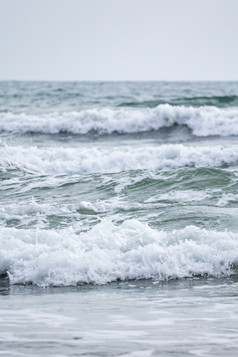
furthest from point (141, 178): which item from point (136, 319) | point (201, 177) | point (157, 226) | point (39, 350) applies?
point (39, 350)

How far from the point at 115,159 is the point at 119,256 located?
8165mm

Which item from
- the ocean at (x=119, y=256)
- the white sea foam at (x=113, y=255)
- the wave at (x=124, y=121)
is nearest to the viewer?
the ocean at (x=119, y=256)

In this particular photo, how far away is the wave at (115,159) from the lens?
47.4 ft

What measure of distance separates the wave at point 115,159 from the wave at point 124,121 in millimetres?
5873

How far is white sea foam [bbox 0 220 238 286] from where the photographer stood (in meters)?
6.50

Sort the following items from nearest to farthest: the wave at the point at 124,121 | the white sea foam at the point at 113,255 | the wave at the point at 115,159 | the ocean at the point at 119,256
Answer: the ocean at the point at 119,256 → the white sea foam at the point at 113,255 → the wave at the point at 115,159 → the wave at the point at 124,121

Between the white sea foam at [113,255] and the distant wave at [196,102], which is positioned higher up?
the distant wave at [196,102]

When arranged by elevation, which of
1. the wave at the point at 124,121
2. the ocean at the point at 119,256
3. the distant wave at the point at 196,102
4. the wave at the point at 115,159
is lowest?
the ocean at the point at 119,256

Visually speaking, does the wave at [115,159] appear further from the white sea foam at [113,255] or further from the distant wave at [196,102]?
the distant wave at [196,102]

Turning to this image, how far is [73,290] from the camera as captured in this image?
241 inches

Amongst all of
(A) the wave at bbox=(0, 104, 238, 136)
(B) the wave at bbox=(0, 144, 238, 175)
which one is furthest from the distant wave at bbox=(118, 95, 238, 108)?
(B) the wave at bbox=(0, 144, 238, 175)

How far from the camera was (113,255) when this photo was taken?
22.4 ft

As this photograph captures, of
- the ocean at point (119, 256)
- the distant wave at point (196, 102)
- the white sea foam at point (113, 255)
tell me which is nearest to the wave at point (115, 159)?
the ocean at point (119, 256)

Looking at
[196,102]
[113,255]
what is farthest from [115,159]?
[196,102]
